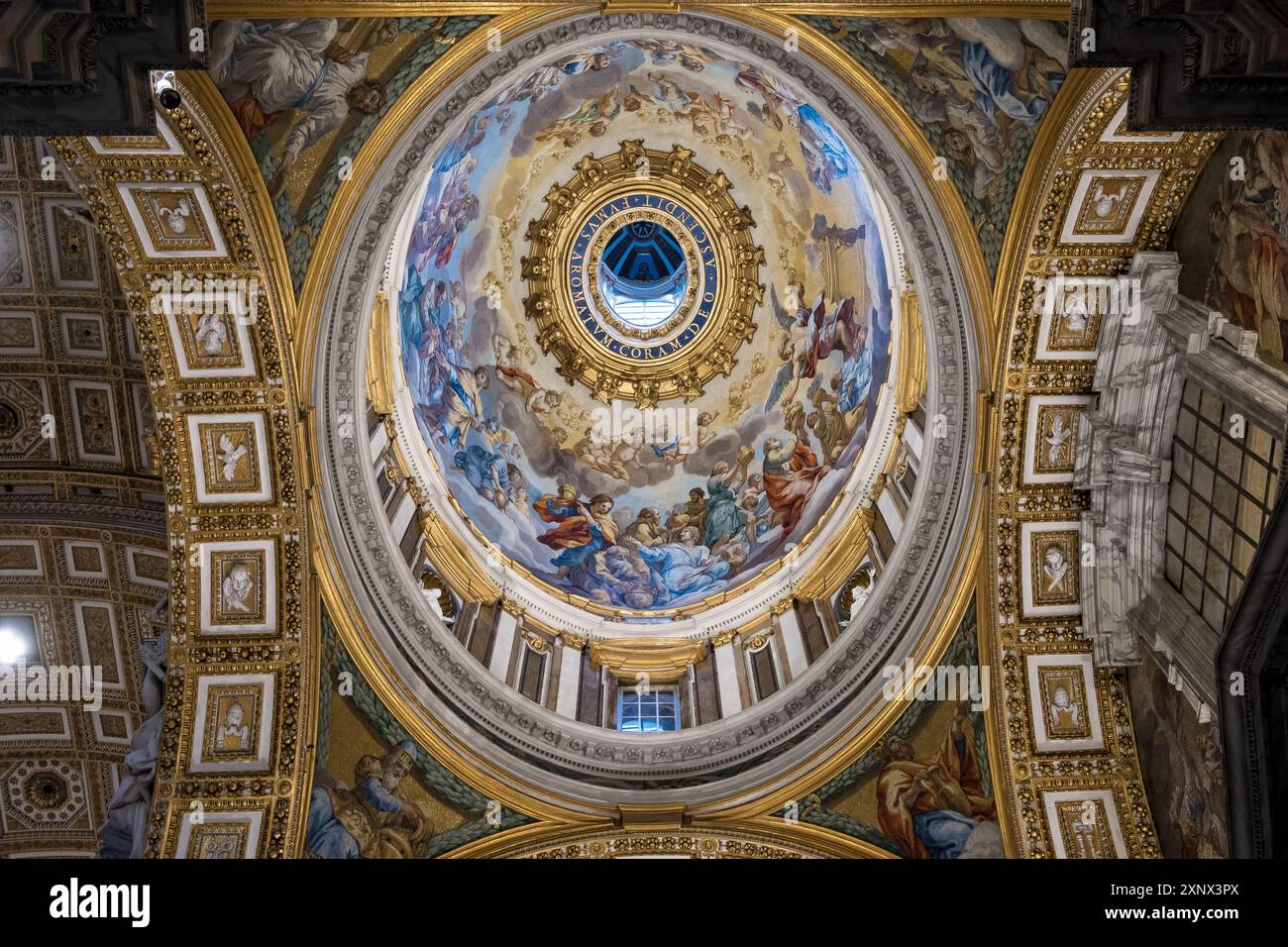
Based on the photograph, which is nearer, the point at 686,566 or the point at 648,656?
the point at 648,656

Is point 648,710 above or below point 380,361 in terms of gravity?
below

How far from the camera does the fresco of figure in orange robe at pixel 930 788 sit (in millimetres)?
15820

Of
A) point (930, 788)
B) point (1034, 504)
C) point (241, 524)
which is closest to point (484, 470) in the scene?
point (241, 524)

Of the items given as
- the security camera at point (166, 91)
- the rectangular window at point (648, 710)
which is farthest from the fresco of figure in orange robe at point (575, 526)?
the security camera at point (166, 91)

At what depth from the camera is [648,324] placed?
24.1 metres

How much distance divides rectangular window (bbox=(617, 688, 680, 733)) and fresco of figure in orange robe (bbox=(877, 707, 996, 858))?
3833 mm

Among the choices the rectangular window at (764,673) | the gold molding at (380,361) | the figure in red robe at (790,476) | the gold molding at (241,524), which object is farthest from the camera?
the figure in red robe at (790,476)

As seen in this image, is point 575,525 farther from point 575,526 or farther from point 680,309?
point 680,309

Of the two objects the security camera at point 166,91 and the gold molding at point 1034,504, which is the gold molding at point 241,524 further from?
the gold molding at point 1034,504

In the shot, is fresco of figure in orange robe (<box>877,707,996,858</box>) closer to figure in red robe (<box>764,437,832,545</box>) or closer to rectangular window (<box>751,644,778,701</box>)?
rectangular window (<box>751,644,778,701</box>)

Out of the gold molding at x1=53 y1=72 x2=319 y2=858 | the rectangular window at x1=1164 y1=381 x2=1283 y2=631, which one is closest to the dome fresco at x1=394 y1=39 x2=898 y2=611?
the gold molding at x1=53 y1=72 x2=319 y2=858

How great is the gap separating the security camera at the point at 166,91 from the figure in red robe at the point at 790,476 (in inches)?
470

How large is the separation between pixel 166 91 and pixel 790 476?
12848 millimetres
